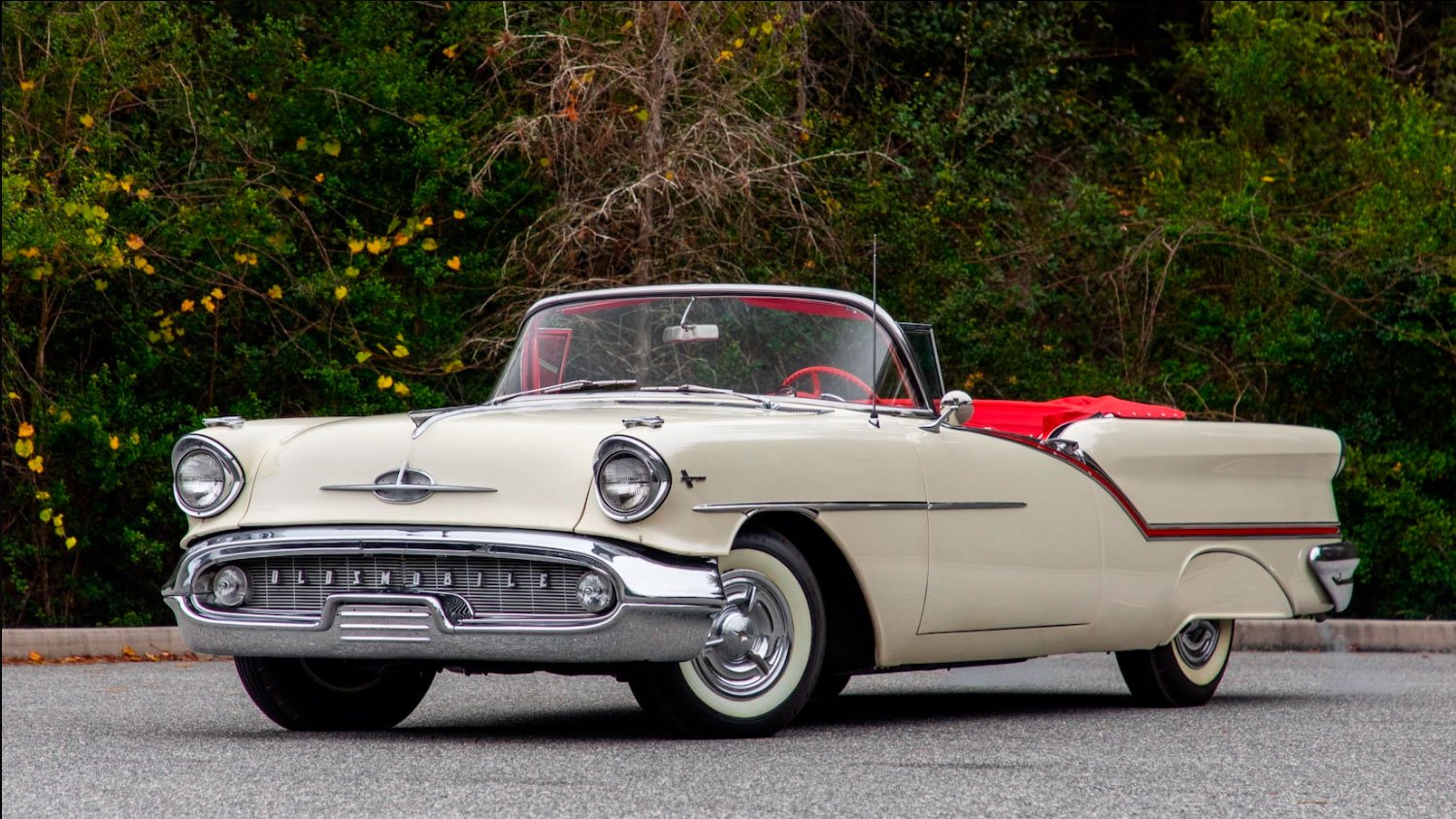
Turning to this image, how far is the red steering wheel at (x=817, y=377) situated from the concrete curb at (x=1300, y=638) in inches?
218

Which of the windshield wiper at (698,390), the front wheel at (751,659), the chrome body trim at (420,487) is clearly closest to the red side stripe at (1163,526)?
the windshield wiper at (698,390)

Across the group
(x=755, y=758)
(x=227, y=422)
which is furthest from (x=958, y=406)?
(x=227, y=422)

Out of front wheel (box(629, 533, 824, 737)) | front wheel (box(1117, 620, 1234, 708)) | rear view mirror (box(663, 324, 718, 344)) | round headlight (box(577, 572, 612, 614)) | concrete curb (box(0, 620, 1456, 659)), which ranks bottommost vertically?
concrete curb (box(0, 620, 1456, 659))

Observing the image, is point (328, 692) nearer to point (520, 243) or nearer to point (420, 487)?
point (420, 487)

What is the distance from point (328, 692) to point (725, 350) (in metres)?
1.87

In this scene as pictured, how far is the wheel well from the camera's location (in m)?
6.39

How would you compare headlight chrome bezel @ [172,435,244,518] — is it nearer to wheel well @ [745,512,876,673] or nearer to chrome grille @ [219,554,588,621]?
chrome grille @ [219,554,588,621]

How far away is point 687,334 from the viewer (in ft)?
23.8

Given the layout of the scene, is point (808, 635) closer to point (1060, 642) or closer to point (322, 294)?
point (1060, 642)

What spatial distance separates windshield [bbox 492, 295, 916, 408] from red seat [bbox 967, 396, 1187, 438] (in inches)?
34.6

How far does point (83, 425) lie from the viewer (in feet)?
40.0

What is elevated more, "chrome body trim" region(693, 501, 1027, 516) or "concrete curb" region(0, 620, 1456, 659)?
"chrome body trim" region(693, 501, 1027, 516)

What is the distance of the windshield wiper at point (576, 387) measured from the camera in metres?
7.18

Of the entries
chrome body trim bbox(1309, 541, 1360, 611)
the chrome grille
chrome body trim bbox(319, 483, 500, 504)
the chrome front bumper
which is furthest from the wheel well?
chrome body trim bbox(1309, 541, 1360, 611)
